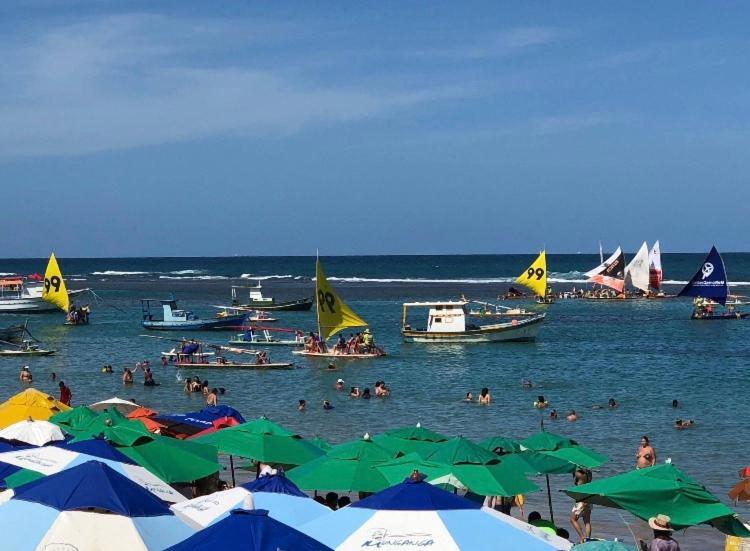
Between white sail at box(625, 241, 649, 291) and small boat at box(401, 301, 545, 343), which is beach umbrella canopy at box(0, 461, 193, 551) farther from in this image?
white sail at box(625, 241, 649, 291)

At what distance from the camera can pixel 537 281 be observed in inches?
3600

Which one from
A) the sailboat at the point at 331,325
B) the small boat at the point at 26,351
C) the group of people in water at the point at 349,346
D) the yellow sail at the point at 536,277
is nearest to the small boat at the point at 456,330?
the sailboat at the point at 331,325

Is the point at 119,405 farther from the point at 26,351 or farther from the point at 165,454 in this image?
the point at 26,351

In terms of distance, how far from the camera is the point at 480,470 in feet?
46.7

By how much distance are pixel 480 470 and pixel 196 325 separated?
54.3m

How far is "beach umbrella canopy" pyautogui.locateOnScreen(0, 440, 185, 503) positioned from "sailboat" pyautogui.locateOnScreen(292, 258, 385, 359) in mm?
36067

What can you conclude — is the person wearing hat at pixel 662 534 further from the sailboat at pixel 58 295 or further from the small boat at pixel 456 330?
the sailboat at pixel 58 295

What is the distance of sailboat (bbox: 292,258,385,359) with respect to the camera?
50500 mm

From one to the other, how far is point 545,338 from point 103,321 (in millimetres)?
32963

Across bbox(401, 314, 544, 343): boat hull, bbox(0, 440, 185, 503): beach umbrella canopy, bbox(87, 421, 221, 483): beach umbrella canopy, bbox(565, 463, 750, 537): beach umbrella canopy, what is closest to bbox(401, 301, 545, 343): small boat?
bbox(401, 314, 544, 343): boat hull

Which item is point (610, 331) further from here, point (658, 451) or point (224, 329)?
point (658, 451)

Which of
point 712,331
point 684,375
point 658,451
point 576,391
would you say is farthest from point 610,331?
point 658,451

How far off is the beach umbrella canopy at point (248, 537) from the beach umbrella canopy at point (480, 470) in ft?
17.4

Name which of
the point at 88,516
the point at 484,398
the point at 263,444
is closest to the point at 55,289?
the point at 484,398
